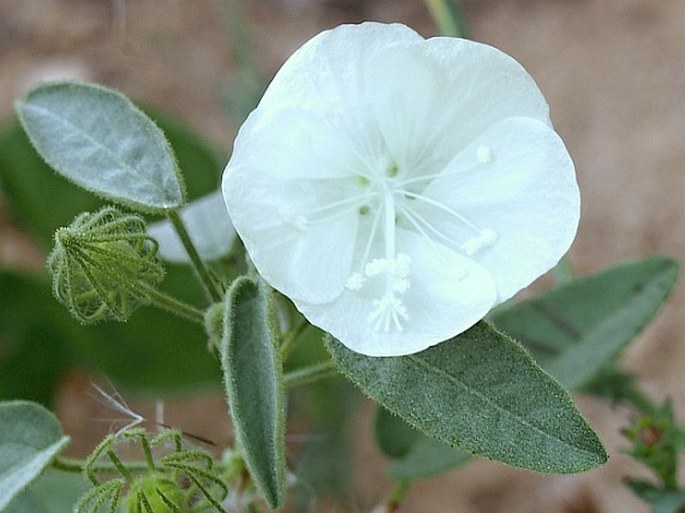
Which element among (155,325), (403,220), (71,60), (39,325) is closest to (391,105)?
(403,220)

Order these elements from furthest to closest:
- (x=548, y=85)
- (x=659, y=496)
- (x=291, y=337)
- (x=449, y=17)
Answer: (x=548, y=85) → (x=449, y=17) → (x=659, y=496) → (x=291, y=337)

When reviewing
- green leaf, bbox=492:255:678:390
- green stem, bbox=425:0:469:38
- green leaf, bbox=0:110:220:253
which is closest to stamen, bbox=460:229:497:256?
green leaf, bbox=492:255:678:390

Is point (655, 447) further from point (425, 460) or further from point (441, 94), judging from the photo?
point (441, 94)

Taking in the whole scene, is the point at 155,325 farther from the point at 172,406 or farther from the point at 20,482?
the point at 20,482

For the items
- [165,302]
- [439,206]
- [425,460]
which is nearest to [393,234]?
[439,206]

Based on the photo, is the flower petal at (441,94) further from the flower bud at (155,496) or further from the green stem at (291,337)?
the flower bud at (155,496)

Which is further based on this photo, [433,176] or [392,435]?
[392,435]
